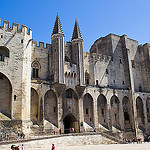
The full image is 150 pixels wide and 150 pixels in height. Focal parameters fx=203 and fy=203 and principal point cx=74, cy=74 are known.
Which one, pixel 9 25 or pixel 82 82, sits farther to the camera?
pixel 82 82

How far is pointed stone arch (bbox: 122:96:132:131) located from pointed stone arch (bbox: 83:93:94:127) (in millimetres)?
7359

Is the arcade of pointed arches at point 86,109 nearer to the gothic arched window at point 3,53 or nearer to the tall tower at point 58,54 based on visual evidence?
the tall tower at point 58,54

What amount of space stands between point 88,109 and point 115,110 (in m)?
5.89

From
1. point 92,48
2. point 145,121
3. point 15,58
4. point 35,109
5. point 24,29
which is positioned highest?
point 92,48

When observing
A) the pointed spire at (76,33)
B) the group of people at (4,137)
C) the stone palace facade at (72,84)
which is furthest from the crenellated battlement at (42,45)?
the group of people at (4,137)

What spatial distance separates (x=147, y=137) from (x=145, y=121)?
9.42 feet

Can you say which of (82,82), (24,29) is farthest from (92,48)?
(24,29)

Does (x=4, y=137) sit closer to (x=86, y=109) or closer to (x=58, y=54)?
(x=58, y=54)

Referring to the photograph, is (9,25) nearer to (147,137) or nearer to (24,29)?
(24,29)

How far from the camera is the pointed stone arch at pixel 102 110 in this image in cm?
3369

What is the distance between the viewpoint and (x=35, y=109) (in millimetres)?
27125

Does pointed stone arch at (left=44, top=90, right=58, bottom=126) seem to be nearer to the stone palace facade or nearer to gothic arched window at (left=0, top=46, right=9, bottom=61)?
the stone palace facade

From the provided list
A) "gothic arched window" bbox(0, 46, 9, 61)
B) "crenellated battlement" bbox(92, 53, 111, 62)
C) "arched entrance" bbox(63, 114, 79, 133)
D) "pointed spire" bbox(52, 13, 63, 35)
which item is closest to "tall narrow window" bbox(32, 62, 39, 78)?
"gothic arched window" bbox(0, 46, 9, 61)

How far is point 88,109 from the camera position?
107ft
